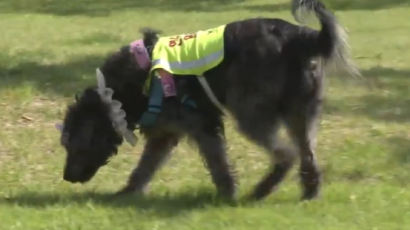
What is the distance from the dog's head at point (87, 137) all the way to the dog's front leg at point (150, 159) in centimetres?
35

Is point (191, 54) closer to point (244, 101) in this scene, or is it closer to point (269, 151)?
point (244, 101)

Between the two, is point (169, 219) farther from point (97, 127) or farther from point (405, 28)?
point (405, 28)

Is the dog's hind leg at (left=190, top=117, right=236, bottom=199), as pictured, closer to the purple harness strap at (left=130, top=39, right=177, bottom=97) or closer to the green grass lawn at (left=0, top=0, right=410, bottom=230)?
the green grass lawn at (left=0, top=0, right=410, bottom=230)

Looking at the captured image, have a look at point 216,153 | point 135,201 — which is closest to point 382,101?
point 216,153

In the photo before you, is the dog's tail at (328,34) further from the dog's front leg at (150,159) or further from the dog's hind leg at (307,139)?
the dog's front leg at (150,159)

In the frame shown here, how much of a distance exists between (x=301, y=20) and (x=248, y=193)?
1.28 m

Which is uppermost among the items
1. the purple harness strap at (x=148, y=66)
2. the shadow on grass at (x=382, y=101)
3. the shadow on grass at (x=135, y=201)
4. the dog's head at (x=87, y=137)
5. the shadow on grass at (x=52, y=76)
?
the purple harness strap at (x=148, y=66)

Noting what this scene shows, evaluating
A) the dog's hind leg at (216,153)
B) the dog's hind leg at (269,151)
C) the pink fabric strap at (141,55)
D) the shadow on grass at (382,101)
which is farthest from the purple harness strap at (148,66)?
the shadow on grass at (382,101)

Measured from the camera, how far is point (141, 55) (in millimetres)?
6629

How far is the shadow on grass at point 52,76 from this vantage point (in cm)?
1152

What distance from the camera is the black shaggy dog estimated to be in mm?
6297

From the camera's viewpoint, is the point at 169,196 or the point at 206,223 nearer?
the point at 206,223

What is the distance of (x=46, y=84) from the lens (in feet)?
38.3

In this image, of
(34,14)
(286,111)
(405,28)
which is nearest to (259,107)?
(286,111)
